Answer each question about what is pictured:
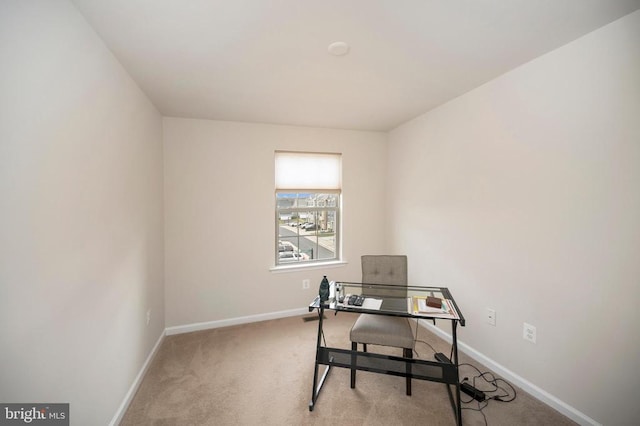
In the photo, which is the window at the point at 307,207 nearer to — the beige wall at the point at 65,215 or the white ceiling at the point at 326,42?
the white ceiling at the point at 326,42

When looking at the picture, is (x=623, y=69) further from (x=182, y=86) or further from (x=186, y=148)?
(x=186, y=148)

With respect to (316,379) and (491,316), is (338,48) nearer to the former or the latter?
(316,379)

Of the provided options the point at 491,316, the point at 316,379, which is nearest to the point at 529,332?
the point at 491,316

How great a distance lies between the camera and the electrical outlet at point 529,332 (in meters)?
2.07

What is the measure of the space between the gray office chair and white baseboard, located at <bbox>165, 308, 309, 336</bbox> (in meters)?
1.50

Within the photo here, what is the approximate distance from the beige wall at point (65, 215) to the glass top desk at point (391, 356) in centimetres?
140

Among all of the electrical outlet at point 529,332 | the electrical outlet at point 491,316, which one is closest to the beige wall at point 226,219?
the electrical outlet at point 491,316

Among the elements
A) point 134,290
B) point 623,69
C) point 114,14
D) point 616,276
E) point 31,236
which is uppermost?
point 114,14

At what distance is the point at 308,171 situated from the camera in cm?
373

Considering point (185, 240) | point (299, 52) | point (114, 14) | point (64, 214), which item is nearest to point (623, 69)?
point (299, 52)

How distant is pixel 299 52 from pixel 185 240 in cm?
253

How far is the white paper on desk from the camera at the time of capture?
2.05 meters

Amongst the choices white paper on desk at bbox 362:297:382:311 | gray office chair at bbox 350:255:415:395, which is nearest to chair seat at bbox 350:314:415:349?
gray office chair at bbox 350:255:415:395

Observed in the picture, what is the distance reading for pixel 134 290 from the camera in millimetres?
2240
